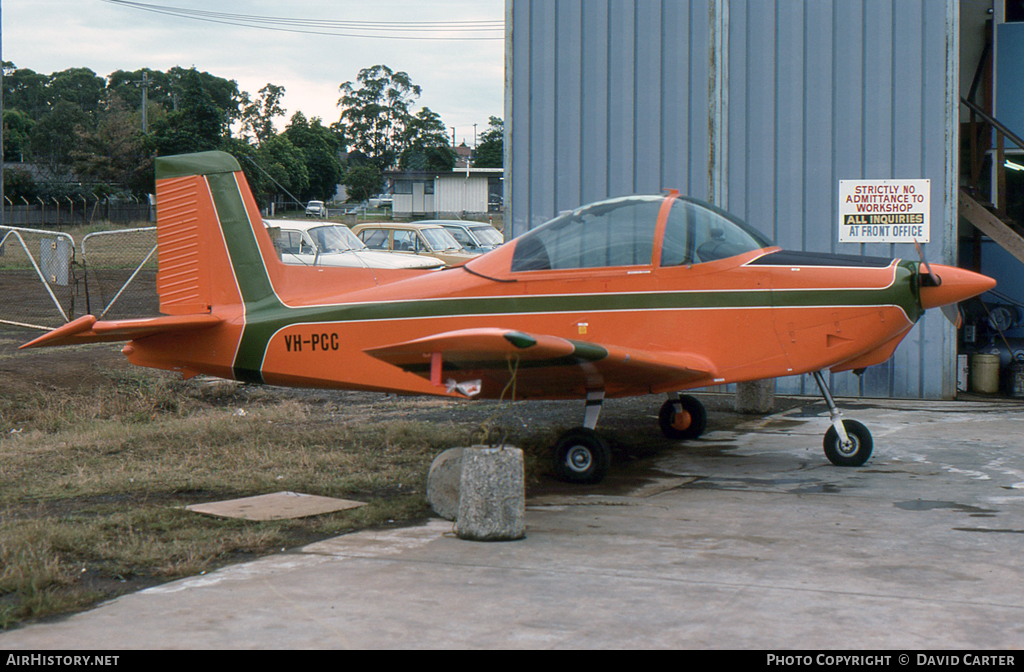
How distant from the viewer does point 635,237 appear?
8.01m

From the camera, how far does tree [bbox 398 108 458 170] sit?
303 ft

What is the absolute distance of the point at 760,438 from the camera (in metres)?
9.70

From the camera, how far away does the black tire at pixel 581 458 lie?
7.62m

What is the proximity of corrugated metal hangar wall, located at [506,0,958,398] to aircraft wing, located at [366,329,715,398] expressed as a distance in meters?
5.59

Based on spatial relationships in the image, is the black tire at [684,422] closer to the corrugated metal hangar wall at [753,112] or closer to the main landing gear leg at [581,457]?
the main landing gear leg at [581,457]

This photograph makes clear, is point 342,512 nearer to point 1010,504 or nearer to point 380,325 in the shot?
point 380,325

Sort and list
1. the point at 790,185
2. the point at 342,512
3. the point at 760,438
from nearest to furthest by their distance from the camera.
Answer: the point at 342,512 → the point at 760,438 → the point at 790,185

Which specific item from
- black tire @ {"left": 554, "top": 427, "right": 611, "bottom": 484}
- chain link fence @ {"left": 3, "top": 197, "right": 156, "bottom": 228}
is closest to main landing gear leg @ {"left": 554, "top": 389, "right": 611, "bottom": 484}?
black tire @ {"left": 554, "top": 427, "right": 611, "bottom": 484}

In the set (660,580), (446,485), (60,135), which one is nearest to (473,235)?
(446,485)

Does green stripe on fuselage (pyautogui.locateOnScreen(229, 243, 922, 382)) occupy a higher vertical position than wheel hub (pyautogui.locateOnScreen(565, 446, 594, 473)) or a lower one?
higher

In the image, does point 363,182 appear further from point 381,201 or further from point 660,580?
point 660,580

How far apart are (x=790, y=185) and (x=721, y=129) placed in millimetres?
1171

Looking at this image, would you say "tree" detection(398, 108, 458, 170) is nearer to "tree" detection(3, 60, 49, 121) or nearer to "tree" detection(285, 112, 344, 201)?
"tree" detection(285, 112, 344, 201)
